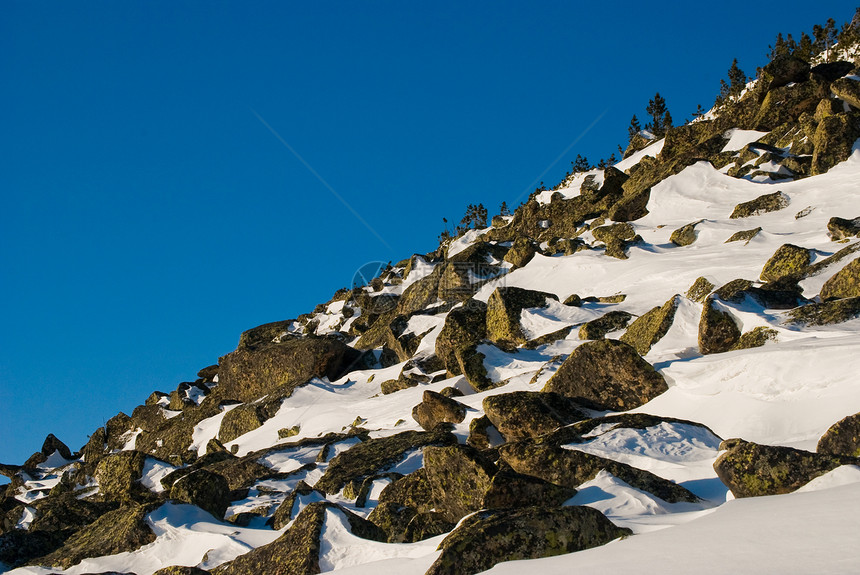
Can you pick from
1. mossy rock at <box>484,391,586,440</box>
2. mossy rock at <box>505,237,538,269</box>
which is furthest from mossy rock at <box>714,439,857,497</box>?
mossy rock at <box>505,237,538,269</box>

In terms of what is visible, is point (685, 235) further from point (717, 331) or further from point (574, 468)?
point (574, 468)

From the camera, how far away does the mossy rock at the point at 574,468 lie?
9.91 m

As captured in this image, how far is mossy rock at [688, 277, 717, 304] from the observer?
25.1 meters

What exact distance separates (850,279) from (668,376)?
7.32 meters

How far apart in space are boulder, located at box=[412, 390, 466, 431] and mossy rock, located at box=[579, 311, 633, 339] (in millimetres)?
7195

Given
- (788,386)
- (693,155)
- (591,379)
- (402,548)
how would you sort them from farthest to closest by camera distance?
1. (693,155)
2. (591,379)
3. (788,386)
4. (402,548)

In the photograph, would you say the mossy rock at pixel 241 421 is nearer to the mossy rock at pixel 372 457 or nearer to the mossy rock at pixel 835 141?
the mossy rock at pixel 372 457

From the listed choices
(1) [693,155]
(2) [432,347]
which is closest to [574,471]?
(2) [432,347]

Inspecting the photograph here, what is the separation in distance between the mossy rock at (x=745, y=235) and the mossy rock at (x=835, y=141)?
28.9ft

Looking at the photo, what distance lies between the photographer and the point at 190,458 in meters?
34.3

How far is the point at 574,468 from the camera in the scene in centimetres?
1095

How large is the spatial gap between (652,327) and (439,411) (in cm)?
723

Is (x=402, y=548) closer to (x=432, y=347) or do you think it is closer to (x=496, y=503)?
(x=496, y=503)

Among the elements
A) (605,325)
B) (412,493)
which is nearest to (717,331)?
(605,325)
